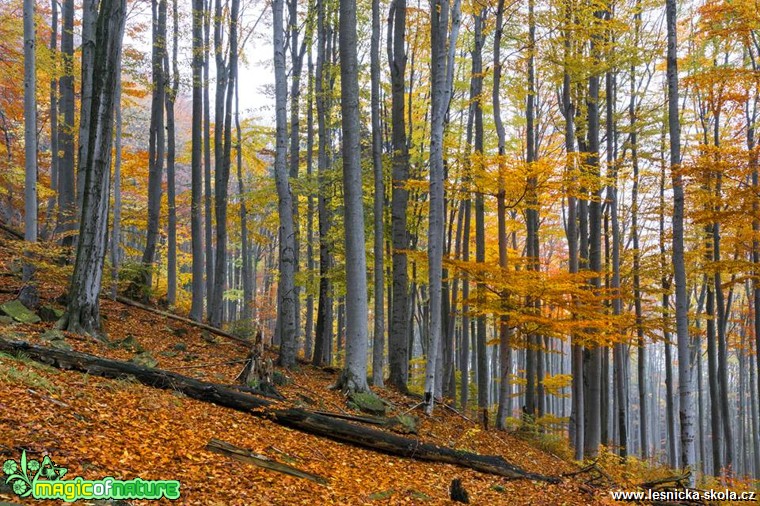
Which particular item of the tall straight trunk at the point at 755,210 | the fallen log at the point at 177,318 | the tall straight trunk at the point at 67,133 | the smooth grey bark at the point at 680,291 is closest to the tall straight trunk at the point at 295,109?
the fallen log at the point at 177,318

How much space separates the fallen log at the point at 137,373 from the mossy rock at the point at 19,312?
241 cm

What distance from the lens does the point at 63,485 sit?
325 centimetres

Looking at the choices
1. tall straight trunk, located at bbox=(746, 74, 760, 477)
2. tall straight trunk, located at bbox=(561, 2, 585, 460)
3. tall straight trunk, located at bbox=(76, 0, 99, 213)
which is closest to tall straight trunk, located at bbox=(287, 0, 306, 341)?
tall straight trunk, located at bbox=(76, 0, 99, 213)

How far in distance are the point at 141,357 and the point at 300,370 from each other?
156 inches

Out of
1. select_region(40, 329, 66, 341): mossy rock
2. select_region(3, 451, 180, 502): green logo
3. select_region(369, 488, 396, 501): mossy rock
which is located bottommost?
select_region(369, 488, 396, 501): mossy rock

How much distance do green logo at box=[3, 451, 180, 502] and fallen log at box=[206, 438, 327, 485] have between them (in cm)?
108

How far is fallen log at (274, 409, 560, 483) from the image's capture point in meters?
6.28

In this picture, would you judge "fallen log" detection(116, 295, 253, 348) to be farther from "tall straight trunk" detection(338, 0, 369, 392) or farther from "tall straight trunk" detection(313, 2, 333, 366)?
"tall straight trunk" detection(338, 0, 369, 392)

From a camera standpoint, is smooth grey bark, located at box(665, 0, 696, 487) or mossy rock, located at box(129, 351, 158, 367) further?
smooth grey bark, located at box(665, 0, 696, 487)

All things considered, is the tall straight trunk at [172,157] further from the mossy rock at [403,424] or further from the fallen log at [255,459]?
the fallen log at [255,459]

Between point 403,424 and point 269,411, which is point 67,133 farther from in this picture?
point 403,424

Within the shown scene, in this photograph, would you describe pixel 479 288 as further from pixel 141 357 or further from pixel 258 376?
pixel 141 357

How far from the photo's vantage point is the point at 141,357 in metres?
7.21

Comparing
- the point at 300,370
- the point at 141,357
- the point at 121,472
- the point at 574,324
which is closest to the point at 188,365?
the point at 141,357
